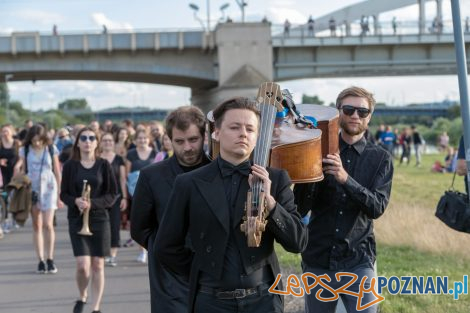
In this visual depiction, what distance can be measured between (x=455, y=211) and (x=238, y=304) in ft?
10.3

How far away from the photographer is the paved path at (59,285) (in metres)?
8.67

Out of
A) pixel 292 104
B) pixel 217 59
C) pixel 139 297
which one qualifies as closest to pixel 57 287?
pixel 139 297

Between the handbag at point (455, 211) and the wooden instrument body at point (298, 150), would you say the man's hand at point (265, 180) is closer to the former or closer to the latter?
the wooden instrument body at point (298, 150)

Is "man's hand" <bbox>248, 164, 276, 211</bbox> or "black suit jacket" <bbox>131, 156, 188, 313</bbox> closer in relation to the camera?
"man's hand" <bbox>248, 164, 276, 211</bbox>

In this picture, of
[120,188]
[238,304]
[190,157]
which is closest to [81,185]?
[120,188]

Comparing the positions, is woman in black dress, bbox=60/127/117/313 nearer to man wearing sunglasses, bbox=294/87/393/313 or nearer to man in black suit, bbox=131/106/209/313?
man in black suit, bbox=131/106/209/313

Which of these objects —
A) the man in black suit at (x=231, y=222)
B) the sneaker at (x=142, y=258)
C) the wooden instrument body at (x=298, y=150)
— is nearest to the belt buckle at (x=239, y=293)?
the man in black suit at (x=231, y=222)

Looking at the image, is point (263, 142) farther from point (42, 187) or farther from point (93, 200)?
point (42, 187)

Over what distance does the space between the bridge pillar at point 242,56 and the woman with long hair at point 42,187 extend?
40638mm

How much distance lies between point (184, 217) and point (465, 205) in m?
3.22


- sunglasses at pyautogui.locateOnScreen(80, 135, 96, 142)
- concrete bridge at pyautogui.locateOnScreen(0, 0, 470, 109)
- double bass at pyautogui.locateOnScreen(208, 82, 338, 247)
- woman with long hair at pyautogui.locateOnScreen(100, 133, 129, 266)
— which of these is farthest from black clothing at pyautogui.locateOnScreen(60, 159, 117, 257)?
concrete bridge at pyautogui.locateOnScreen(0, 0, 470, 109)

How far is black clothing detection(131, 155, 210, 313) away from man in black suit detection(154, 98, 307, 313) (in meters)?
1.41

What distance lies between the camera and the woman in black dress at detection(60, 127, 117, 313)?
8062 mm

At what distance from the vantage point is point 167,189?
17.0 feet
